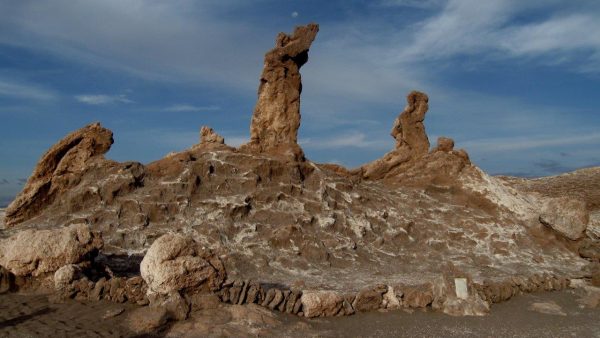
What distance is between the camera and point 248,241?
17.9 meters

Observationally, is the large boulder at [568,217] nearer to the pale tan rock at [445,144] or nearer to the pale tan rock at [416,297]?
the pale tan rock at [445,144]

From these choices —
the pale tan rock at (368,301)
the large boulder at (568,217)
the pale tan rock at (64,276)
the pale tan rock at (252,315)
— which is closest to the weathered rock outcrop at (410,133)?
the large boulder at (568,217)

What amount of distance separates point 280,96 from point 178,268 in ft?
47.3

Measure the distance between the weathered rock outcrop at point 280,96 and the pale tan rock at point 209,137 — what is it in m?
1.69

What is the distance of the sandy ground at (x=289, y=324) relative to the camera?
974cm

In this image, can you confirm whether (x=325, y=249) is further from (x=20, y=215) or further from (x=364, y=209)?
(x=20, y=215)

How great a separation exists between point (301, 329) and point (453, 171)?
55.3ft

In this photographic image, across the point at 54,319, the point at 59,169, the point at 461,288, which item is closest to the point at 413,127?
the point at 461,288

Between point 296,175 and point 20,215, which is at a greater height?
point 296,175

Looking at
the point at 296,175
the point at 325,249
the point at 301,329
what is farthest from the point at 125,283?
the point at 296,175

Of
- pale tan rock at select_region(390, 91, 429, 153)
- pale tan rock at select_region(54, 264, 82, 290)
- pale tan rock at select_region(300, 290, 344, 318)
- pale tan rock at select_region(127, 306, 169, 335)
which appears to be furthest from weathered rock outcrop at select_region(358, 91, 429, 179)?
pale tan rock at select_region(127, 306, 169, 335)

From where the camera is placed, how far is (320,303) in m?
11.9

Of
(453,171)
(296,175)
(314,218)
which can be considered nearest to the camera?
(314,218)

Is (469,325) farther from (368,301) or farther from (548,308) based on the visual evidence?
(548,308)
